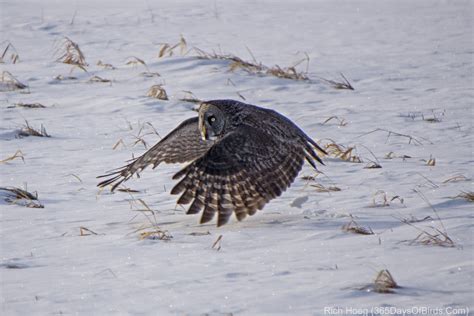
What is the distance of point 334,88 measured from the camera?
1053 cm

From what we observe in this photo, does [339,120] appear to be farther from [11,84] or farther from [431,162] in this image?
[11,84]

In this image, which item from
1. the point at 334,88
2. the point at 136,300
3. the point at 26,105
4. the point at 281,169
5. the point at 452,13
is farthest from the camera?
the point at 452,13

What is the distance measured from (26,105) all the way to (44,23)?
5.32 meters

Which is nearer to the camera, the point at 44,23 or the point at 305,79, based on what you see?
the point at 305,79

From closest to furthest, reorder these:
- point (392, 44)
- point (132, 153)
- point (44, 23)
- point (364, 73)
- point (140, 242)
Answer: point (140, 242), point (132, 153), point (364, 73), point (392, 44), point (44, 23)

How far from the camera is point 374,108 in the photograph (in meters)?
9.69

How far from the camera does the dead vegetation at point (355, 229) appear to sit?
5.30 metres

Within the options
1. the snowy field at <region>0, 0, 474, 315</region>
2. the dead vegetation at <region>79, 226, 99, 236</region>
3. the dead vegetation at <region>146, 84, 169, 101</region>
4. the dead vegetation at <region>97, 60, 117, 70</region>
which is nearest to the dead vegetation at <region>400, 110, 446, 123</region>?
the snowy field at <region>0, 0, 474, 315</region>

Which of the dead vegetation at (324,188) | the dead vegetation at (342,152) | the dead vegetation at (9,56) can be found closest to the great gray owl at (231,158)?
the dead vegetation at (324,188)

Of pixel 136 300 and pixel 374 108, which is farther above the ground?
pixel 136 300

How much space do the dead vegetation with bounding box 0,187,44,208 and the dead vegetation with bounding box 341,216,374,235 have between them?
2.19 metres

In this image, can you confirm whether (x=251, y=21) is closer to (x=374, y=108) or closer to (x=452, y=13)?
(x=452, y=13)

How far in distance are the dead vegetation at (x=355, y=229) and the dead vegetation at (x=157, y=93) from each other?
476 centimetres

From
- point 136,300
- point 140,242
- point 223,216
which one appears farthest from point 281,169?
point 136,300
